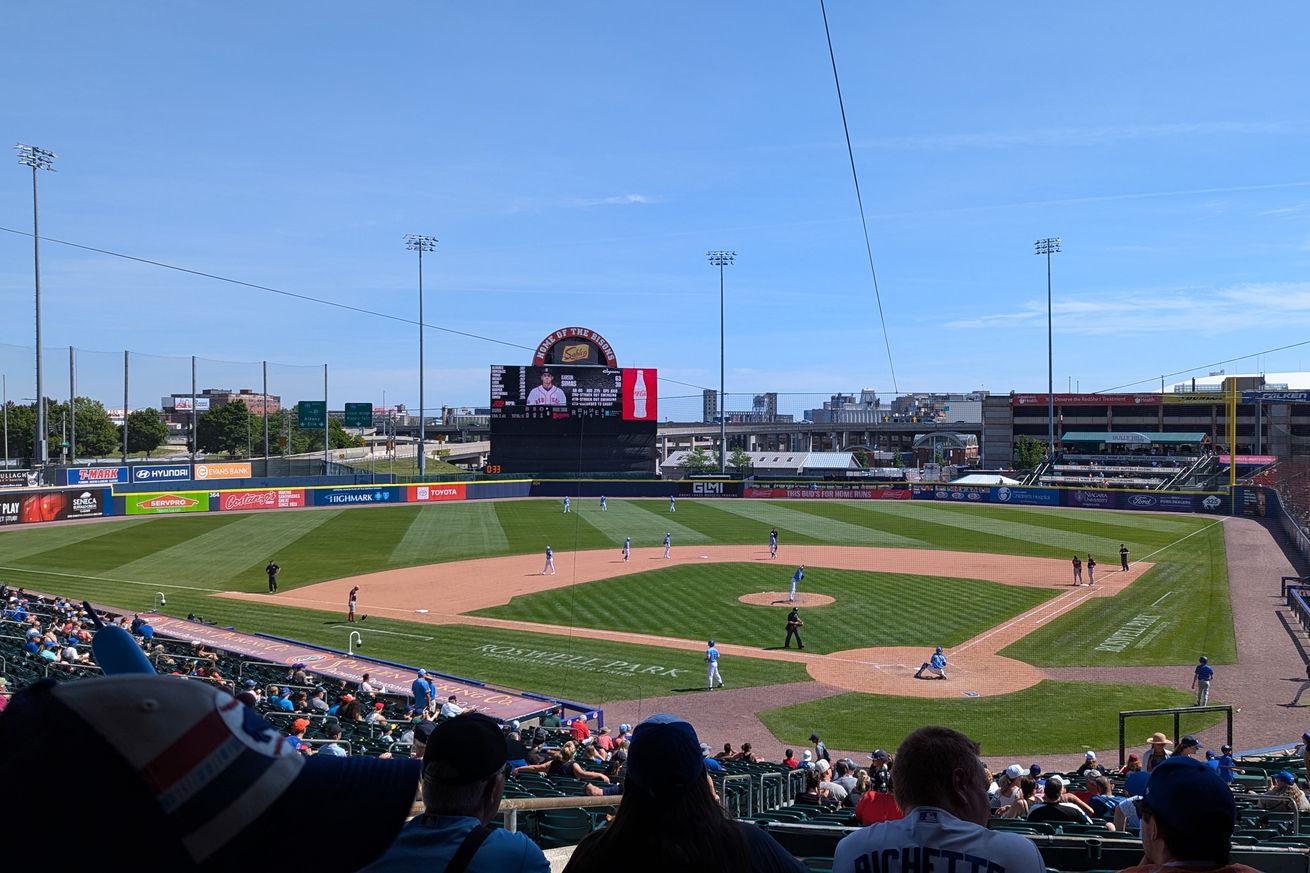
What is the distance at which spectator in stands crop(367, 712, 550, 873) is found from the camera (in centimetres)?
200

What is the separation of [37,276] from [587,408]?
33.2 metres

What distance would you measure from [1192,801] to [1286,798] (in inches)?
362

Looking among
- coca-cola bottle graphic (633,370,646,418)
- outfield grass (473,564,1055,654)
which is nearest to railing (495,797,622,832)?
outfield grass (473,564,1055,654)

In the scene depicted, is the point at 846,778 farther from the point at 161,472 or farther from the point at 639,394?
the point at 161,472

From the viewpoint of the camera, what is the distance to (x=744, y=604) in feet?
103

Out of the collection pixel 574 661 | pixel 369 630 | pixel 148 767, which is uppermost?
pixel 148 767

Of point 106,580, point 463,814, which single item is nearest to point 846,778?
point 463,814

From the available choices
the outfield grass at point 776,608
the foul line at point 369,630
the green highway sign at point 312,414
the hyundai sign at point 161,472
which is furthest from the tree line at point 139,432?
the foul line at point 369,630

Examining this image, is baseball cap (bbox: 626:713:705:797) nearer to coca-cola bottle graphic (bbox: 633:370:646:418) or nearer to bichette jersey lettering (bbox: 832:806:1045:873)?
bichette jersey lettering (bbox: 832:806:1045:873)

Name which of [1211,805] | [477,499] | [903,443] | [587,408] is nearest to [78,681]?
[1211,805]

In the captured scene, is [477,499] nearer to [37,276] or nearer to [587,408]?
[587,408]

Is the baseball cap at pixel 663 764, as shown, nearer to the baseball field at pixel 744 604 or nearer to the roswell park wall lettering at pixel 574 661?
the baseball field at pixel 744 604

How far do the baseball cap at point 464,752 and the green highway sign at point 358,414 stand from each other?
3006 inches

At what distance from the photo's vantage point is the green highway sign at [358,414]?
75.4 metres
